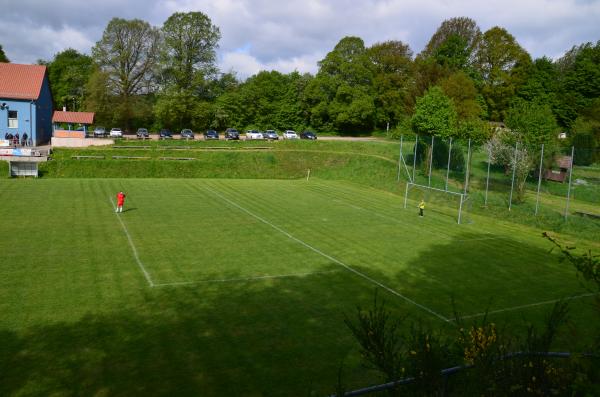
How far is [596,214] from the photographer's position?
26219 mm

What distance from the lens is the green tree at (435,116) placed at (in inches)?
1642

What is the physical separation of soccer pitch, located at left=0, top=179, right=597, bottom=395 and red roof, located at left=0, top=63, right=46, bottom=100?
2569 centimetres

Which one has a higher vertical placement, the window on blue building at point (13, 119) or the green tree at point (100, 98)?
the green tree at point (100, 98)

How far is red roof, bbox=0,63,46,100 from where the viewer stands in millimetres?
49825

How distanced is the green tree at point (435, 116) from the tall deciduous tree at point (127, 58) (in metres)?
38.3

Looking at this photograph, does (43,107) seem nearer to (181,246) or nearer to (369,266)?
(181,246)

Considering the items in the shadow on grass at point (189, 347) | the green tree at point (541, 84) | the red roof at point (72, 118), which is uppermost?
the green tree at point (541, 84)

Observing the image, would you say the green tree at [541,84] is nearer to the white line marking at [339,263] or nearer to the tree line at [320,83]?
the tree line at [320,83]

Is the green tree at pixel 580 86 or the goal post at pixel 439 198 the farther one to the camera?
the green tree at pixel 580 86

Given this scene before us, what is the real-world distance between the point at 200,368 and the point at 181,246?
33.5ft

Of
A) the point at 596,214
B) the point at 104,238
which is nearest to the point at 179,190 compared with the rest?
the point at 104,238

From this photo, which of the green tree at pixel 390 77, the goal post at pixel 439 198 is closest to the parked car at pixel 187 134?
the green tree at pixel 390 77

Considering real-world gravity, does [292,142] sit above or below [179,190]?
above

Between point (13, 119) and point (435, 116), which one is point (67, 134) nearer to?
point (13, 119)
